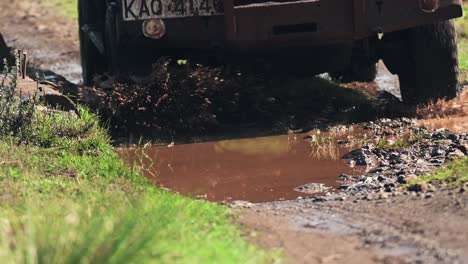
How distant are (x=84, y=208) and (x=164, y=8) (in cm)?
338

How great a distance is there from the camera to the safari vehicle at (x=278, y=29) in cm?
732

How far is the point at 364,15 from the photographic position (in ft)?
24.2

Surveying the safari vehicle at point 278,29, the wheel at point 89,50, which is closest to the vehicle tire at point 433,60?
the safari vehicle at point 278,29

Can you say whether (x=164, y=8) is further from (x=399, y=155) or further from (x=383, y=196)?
(x=383, y=196)

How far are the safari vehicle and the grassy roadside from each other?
33.1 inches

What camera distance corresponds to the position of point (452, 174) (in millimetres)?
5387

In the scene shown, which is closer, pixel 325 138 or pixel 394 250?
pixel 394 250

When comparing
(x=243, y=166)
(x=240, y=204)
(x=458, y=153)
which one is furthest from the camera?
(x=243, y=166)

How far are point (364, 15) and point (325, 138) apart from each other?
1010mm

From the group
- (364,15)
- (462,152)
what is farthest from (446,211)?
(364,15)

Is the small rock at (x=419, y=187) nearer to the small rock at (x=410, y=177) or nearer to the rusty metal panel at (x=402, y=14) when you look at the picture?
the small rock at (x=410, y=177)

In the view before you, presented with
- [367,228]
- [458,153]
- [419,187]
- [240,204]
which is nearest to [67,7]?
[458,153]

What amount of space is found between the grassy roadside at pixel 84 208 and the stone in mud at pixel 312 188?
930 mm

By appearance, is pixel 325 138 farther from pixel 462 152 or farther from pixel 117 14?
pixel 117 14
